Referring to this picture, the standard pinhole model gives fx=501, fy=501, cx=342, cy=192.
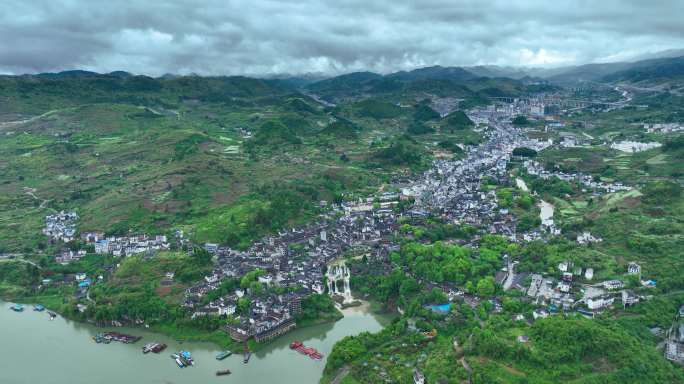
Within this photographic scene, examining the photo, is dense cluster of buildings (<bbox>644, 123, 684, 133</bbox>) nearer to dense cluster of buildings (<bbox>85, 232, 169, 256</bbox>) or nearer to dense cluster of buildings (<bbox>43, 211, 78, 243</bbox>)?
dense cluster of buildings (<bbox>85, 232, 169, 256</bbox>)

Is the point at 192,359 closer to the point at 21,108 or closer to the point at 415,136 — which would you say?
the point at 415,136

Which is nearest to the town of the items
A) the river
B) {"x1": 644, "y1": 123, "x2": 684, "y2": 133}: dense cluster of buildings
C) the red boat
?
the red boat

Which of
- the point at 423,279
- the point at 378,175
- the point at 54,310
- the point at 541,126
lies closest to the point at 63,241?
the point at 54,310

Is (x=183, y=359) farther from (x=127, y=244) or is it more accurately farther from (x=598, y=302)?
(x=598, y=302)

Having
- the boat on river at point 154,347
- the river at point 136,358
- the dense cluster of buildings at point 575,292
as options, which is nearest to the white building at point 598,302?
the dense cluster of buildings at point 575,292

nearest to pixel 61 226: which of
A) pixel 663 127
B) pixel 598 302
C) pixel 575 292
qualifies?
pixel 575 292

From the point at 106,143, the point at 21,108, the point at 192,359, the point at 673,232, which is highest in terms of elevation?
the point at 21,108
